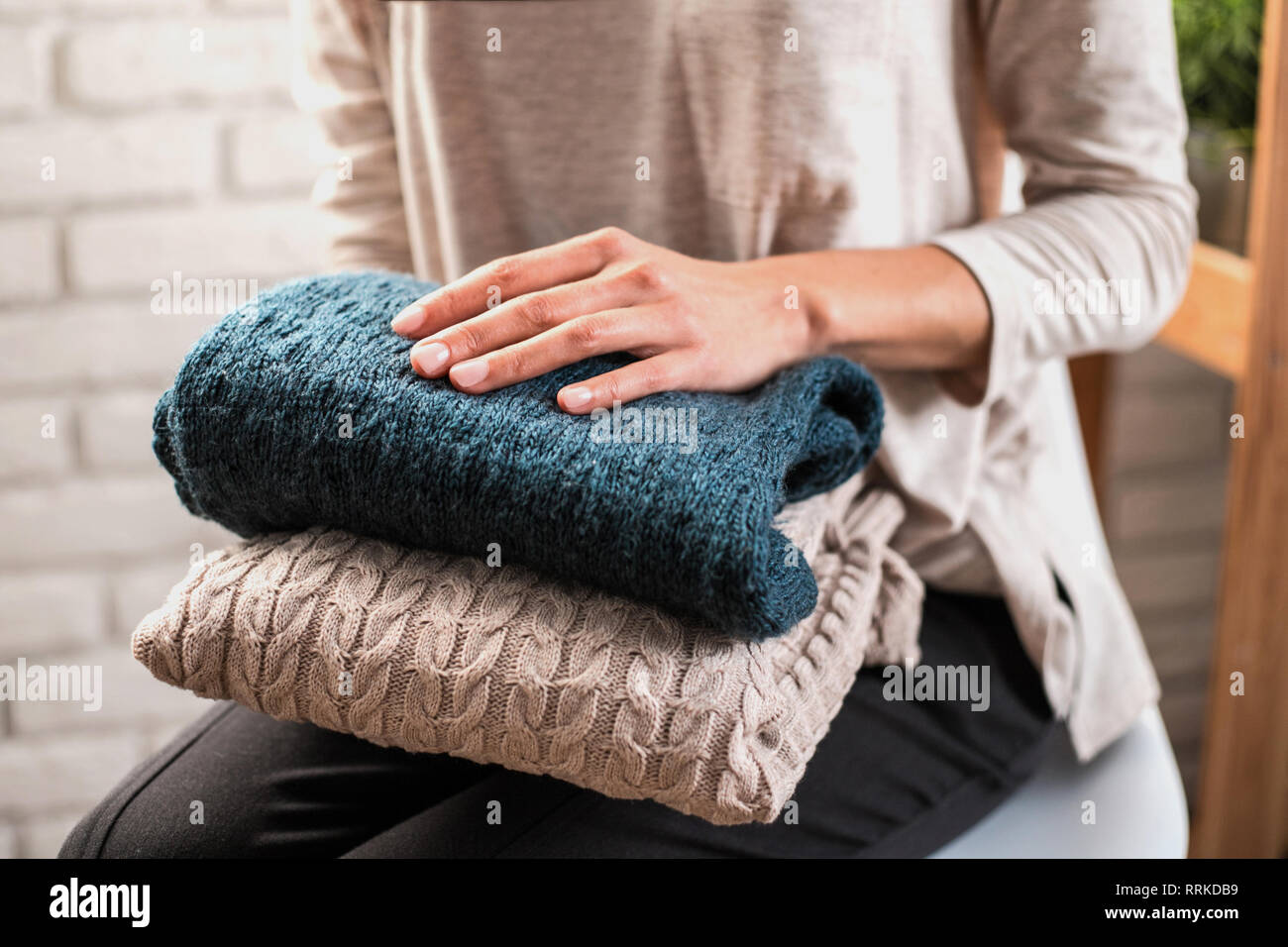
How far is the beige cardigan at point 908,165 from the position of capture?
578mm

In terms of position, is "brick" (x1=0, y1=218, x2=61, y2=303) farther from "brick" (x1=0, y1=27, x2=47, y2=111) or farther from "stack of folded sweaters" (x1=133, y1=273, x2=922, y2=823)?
"stack of folded sweaters" (x1=133, y1=273, x2=922, y2=823)

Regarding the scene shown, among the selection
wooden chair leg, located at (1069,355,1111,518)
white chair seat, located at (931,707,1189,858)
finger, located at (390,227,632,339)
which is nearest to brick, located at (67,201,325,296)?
finger, located at (390,227,632,339)

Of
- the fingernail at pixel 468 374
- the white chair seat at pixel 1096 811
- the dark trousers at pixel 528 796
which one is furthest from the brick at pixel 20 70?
the white chair seat at pixel 1096 811

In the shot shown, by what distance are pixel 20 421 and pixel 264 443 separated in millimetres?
689

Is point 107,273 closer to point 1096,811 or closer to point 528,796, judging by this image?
point 528,796

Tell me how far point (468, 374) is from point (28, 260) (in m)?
0.71

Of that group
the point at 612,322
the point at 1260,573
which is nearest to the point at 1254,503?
the point at 1260,573

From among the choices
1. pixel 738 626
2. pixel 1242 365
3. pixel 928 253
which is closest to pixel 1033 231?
pixel 928 253

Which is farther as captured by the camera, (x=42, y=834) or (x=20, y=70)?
(x=42, y=834)

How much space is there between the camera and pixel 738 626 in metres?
0.41

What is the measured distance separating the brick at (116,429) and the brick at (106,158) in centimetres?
17

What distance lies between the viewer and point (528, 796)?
52cm
